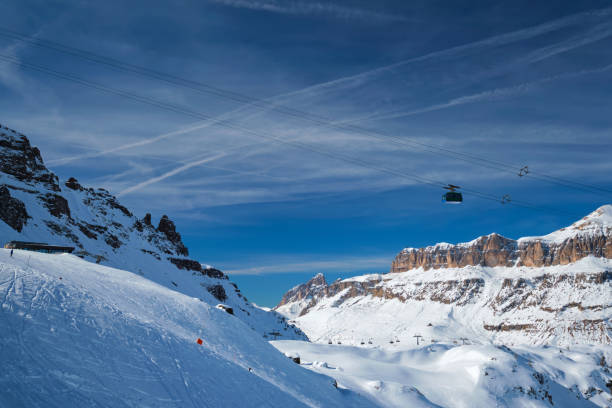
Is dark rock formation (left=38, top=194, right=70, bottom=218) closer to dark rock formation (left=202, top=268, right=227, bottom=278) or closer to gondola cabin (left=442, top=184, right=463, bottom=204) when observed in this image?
dark rock formation (left=202, top=268, right=227, bottom=278)

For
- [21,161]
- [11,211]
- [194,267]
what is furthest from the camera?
[194,267]

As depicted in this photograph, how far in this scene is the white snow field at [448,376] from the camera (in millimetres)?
39469

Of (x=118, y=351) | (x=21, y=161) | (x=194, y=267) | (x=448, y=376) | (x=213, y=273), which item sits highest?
(x=21, y=161)

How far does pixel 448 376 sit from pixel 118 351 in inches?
2257

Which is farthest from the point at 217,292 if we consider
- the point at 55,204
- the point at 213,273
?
the point at 55,204

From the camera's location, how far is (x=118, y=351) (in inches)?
642

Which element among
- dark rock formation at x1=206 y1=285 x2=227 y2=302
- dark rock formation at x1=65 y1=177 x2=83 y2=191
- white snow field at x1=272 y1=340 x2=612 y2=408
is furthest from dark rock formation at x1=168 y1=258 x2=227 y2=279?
white snow field at x1=272 y1=340 x2=612 y2=408

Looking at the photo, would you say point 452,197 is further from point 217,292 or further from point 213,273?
point 213,273

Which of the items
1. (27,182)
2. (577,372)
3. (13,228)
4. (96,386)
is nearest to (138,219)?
(27,182)

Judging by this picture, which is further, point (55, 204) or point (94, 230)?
point (94, 230)

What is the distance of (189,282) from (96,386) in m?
142

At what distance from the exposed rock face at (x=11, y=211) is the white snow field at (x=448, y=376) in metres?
56.9

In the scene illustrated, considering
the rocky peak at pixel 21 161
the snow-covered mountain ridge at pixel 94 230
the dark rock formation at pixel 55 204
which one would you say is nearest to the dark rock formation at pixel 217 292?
the snow-covered mountain ridge at pixel 94 230

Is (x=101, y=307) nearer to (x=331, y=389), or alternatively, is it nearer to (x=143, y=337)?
(x=143, y=337)
